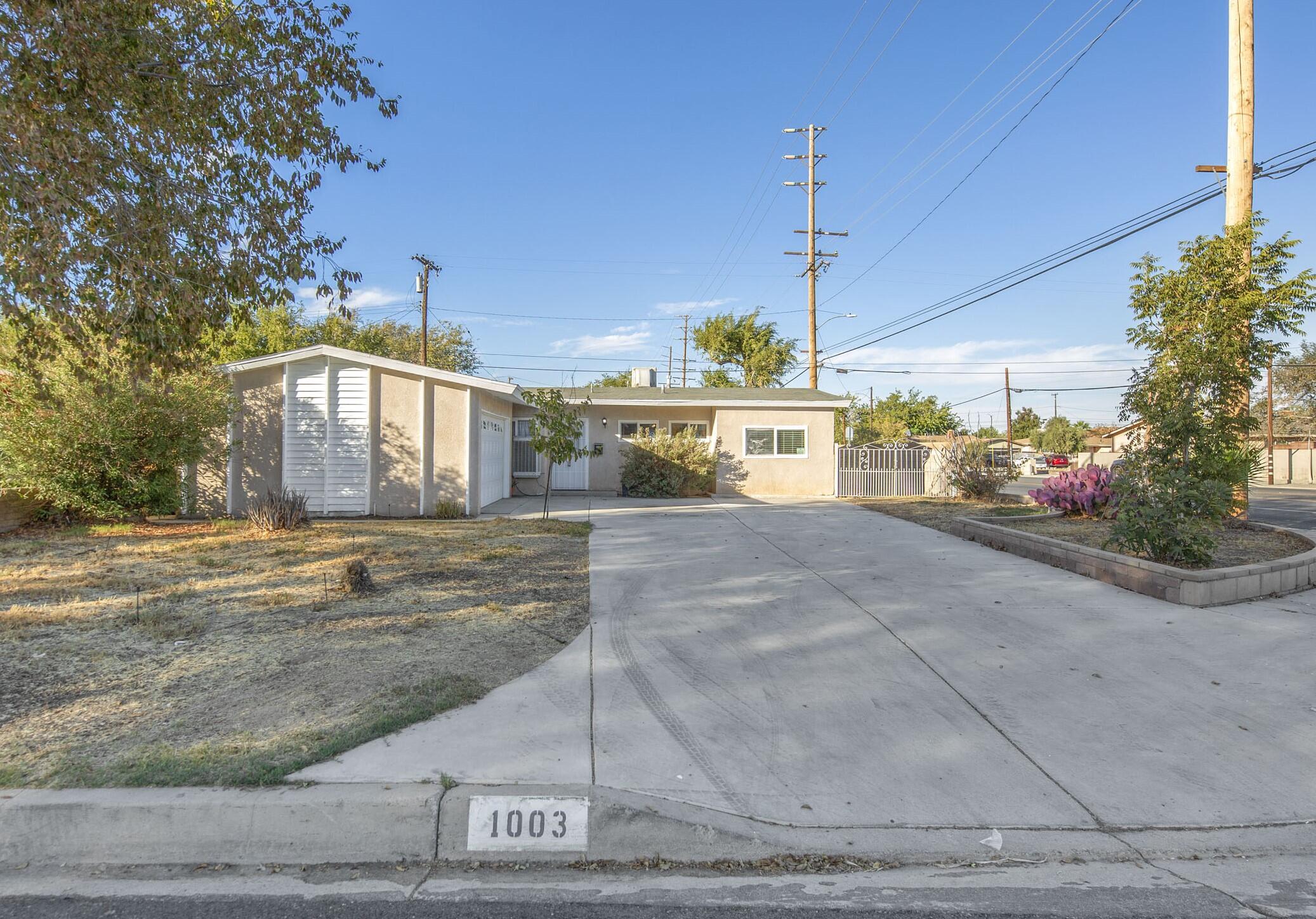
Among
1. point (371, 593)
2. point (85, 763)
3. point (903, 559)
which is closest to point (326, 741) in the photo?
point (85, 763)

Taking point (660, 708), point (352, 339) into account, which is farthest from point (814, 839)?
point (352, 339)

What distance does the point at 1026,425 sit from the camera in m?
94.1

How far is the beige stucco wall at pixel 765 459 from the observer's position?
842 inches

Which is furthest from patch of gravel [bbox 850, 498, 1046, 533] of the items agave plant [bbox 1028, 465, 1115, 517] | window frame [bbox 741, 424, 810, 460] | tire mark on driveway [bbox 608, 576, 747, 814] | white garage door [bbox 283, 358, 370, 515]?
white garage door [bbox 283, 358, 370, 515]

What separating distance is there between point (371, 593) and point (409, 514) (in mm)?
7935

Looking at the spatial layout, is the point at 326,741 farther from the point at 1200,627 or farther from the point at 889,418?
the point at 889,418

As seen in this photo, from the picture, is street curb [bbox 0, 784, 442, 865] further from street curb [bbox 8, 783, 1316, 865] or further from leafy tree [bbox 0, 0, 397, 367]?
leafy tree [bbox 0, 0, 397, 367]

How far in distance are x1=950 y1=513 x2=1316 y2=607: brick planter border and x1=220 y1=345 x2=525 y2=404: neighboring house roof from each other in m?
10.0

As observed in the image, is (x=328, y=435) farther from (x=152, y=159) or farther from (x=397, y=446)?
(x=152, y=159)

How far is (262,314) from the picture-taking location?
3259 cm

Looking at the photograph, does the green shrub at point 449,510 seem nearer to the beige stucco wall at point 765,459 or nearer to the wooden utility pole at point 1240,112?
the beige stucco wall at point 765,459

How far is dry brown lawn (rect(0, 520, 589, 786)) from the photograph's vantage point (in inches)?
146

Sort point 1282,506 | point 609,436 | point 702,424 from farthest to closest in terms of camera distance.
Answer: point 702,424 < point 609,436 < point 1282,506

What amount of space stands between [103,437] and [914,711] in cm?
1250
